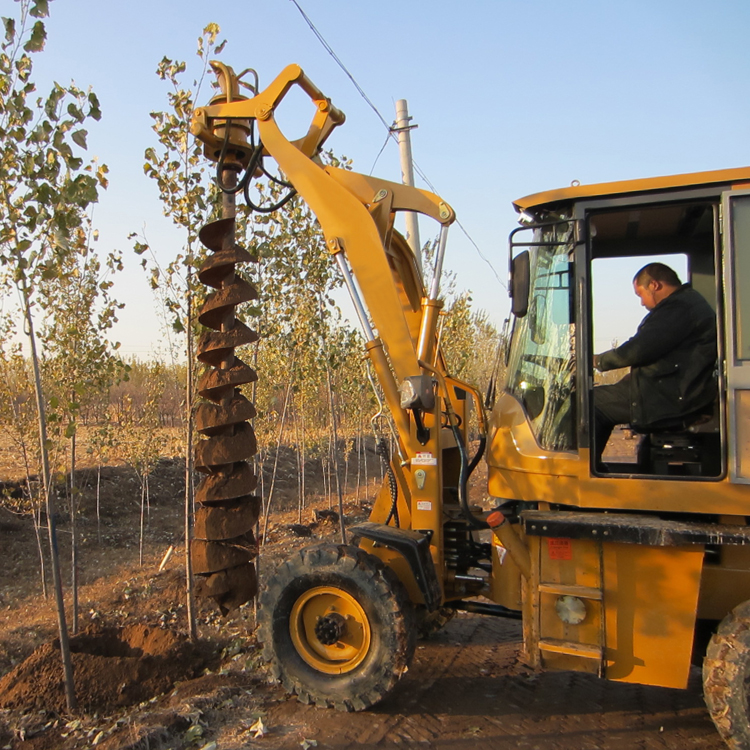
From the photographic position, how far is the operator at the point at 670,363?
366 centimetres

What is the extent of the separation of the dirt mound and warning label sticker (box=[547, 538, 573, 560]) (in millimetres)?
3079

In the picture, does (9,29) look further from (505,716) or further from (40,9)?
(505,716)

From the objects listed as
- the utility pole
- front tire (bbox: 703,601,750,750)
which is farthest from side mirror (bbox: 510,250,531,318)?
the utility pole

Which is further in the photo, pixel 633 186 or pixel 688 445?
pixel 688 445

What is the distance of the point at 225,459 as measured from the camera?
13.9 ft

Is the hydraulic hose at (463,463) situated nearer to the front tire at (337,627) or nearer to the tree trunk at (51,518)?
the front tire at (337,627)

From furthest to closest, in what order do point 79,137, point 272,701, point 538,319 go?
point 272,701 → point 538,319 → point 79,137

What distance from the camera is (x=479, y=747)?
143 inches

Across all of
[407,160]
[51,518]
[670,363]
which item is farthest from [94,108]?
[407,160]

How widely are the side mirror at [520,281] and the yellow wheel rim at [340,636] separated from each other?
81.8 inches

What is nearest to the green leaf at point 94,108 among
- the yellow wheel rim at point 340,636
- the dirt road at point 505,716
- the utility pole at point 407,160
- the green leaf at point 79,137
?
the green leaf at point 79,137

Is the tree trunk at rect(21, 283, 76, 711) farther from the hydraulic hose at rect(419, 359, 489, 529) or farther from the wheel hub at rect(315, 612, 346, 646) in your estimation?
the hydraulic hose at rect(419, 359, 489, 529)

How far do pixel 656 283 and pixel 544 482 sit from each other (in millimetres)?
1412

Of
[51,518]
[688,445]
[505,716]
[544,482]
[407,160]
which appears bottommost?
[505,716]
